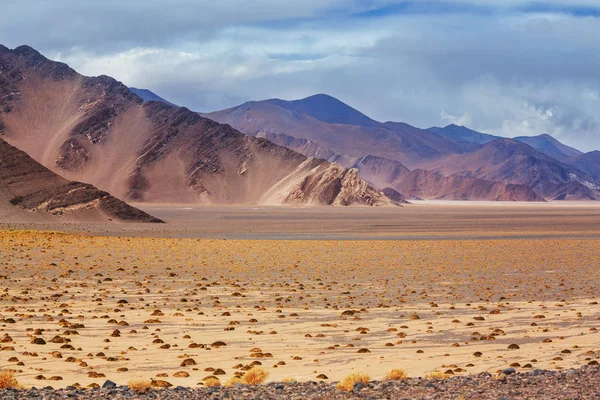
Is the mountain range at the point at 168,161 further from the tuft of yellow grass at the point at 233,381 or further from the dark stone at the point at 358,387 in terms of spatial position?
the dark stone at the point at 358,387

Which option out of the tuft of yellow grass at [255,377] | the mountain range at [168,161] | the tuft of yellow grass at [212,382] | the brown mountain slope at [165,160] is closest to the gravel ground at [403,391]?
the tuft of yellow grass at [255,377]

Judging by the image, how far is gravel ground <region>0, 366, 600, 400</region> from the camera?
385 inches

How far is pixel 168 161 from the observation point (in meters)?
191

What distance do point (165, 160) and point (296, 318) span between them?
574 feet

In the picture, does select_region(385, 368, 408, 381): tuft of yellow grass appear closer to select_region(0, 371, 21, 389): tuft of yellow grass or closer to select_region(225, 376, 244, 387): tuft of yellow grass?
select_region(225, 376, 244, 387): tuft of yellow grass

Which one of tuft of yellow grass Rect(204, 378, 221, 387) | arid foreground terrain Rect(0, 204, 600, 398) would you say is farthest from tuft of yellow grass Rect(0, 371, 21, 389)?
tuft of yellow grass Rect(204, 378, 221, 387)

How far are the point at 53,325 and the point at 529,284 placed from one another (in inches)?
612

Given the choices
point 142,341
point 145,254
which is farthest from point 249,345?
point 145,254

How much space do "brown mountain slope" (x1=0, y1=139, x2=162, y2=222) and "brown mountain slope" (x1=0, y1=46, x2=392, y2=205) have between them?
91.1 metres

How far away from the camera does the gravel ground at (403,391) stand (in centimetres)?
977

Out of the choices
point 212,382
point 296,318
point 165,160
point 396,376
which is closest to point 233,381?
point 212,382

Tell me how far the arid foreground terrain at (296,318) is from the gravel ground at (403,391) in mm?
71

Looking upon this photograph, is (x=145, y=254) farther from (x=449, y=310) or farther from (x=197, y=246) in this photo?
(x=449, y=310)

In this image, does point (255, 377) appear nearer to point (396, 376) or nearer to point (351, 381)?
point (351, 381)
